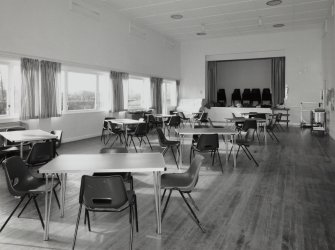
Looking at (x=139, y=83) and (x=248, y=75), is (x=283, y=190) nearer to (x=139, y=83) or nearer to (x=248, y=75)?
(x=139, y=83)

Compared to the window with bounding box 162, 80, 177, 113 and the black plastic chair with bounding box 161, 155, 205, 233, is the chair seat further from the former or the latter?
the window with bounding box 162, 80, 177, 113

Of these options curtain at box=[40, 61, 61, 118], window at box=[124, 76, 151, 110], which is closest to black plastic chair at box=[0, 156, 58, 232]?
curtain at box=[40, 61, 61, 118]

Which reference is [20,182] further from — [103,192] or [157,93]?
[157,93]

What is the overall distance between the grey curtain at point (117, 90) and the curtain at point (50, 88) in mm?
2277

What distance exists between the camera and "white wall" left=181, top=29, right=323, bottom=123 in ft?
40.4

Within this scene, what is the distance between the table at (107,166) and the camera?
8.91 ft

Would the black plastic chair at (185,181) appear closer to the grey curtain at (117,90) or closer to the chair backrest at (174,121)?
the chair backrest at (174,121)

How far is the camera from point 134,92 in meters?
11.9

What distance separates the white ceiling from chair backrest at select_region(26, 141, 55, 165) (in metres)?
6.09

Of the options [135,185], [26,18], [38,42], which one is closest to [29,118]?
[38,42]

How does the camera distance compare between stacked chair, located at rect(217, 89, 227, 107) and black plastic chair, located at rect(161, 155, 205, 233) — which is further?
stacked chair, located at rect(217, 89, 227, 107)

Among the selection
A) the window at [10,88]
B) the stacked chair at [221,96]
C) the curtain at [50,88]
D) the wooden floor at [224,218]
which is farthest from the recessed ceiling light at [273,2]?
the window at [10,88]

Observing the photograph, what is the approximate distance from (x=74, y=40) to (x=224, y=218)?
676cm

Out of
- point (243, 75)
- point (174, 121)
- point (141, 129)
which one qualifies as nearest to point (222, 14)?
point (174, 121)
